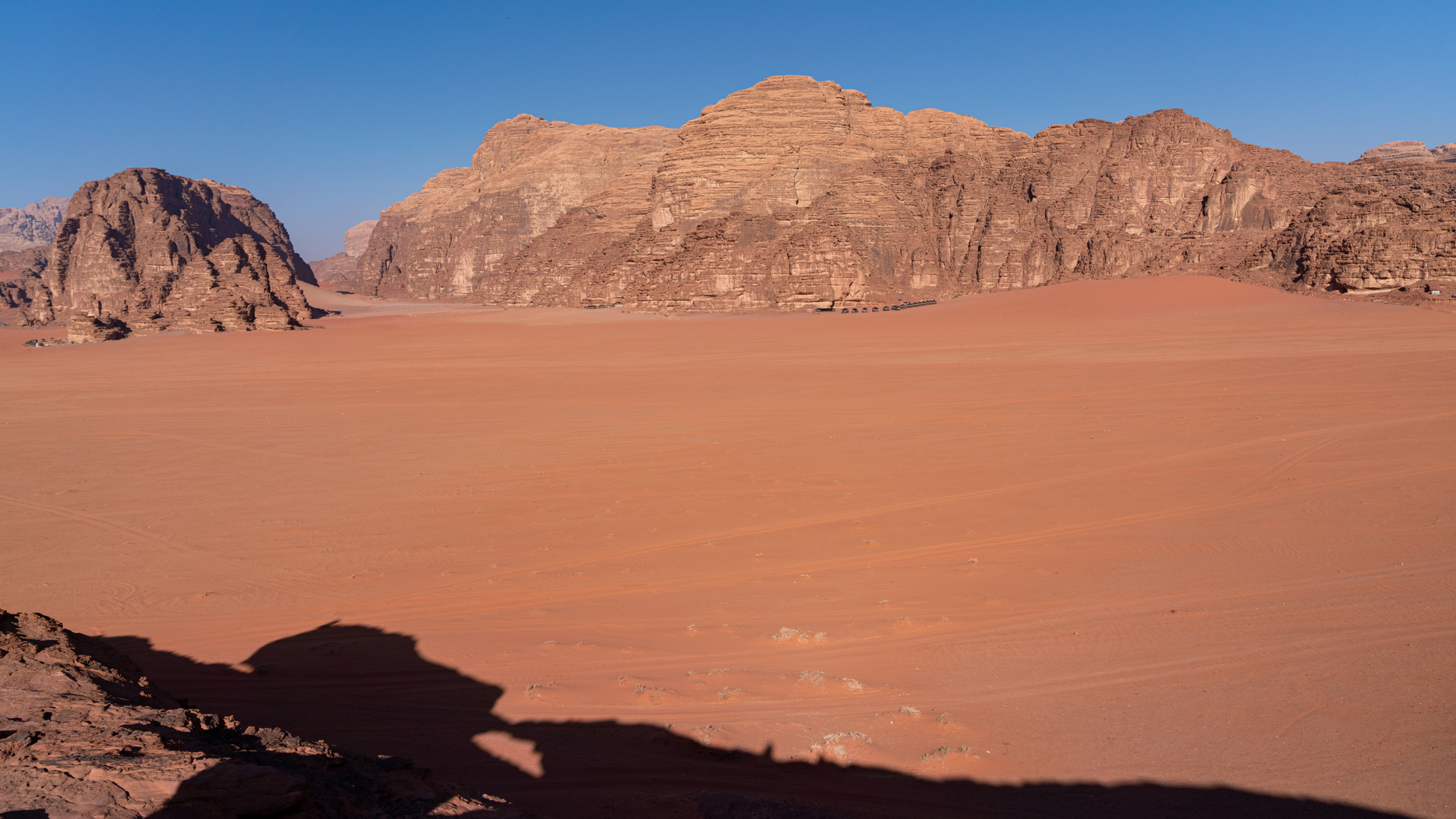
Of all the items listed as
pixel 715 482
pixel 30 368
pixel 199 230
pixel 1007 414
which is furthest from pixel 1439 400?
pixel 199 230

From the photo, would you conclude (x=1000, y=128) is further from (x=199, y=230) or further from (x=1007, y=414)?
(x=199, y=230)

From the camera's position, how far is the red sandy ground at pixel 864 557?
4.04 m

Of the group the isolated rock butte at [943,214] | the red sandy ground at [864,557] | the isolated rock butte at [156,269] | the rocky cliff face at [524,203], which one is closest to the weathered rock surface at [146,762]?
the red sandy ground at [864,557]

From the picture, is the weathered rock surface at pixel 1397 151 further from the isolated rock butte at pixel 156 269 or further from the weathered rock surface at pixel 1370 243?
the isolated rock butte at pixel 156 269

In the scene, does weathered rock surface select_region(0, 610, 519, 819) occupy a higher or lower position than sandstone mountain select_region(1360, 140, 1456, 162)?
lower

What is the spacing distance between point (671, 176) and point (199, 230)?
1854 inches

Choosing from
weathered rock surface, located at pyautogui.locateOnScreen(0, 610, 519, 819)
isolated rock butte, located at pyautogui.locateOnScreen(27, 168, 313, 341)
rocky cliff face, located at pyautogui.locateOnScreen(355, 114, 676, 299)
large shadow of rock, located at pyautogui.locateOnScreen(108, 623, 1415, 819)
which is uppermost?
rocky cliff face, located at pyautogui.locateOnScreen(355, 114, 676, 299)

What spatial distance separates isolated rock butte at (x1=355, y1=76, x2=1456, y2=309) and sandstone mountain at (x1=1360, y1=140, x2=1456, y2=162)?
31.3 meters

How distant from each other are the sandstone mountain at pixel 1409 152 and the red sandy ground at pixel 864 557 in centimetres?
9380

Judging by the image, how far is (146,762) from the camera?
235 cm

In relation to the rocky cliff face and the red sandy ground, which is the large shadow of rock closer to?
the red sandy ground

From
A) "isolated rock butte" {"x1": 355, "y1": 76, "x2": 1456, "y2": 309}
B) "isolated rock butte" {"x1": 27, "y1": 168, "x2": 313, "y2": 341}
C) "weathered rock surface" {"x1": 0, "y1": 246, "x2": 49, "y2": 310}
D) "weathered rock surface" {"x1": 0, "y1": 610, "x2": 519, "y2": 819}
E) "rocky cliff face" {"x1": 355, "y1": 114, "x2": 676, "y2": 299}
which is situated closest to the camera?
"weathered rock surface" {"x1": 0, "y1": 610, "x2": 519, "y2": 819}

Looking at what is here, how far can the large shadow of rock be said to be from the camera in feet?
10.5

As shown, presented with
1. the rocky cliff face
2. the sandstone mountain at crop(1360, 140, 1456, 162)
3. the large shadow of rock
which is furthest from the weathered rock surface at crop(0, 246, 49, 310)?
the sandstone mountain at crop(1360, 140, 1456, 162)
